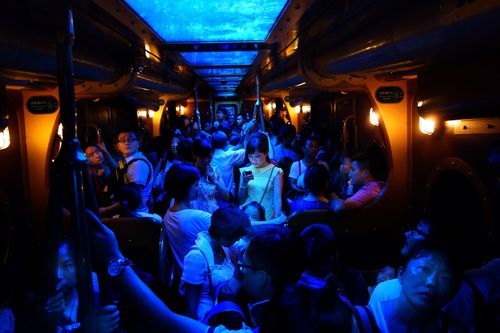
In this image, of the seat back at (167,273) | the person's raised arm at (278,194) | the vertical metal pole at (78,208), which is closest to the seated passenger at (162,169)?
the seat back at (167,273)

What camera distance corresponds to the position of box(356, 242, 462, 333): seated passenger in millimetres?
1653

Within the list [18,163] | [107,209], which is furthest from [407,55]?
[18,163]

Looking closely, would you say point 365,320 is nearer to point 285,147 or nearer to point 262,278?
point 262,278

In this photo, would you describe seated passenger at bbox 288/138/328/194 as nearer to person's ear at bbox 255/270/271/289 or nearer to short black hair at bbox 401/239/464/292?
short black hair at bbox 401/239/464/292

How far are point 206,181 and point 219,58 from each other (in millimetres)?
2749

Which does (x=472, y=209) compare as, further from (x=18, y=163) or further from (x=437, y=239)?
(x=18, y=163)

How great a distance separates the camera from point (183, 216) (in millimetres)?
3055

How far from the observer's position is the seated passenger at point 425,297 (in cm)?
165

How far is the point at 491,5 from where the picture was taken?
1600 millimetres

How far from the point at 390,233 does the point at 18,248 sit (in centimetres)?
401

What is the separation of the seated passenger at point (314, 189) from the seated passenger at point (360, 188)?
127 millimetres

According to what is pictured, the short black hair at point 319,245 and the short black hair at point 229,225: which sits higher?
the short black hair at point 229,225


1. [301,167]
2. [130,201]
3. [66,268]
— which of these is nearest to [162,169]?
[130,201]

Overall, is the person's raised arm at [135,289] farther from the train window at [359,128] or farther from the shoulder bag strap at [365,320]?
the train window at [359,128]
